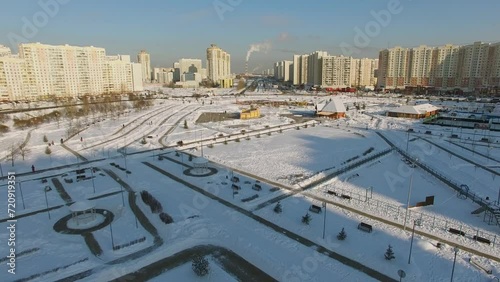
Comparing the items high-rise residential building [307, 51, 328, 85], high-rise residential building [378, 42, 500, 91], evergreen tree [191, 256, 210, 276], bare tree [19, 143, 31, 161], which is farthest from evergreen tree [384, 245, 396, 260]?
high-rise residential building [307, 51, 328, 85]

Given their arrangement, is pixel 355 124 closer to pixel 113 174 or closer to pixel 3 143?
pixel 113 174

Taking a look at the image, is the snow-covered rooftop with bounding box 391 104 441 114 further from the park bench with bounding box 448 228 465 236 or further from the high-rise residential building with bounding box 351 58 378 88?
the high-rise residential building with bounding box 351 58 378 88

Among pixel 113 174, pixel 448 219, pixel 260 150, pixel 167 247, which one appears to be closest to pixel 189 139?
pixel 260 150

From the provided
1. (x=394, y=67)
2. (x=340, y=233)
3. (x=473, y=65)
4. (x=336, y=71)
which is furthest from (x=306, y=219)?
(x=336, y=71)

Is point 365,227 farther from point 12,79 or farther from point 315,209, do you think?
point 12,79

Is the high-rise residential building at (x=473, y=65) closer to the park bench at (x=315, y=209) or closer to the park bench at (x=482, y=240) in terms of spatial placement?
the park bench at (x=482, y=240)

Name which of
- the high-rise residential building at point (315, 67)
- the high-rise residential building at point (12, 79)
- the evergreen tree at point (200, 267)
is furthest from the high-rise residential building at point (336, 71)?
the evergreen tree at point (200, 267)
